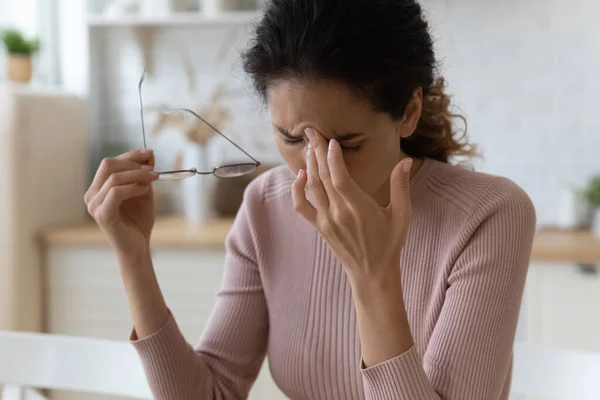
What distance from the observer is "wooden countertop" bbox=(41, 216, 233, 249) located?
91.7 inches

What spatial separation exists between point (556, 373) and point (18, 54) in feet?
7.31

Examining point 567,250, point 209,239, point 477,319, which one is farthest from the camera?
point 209,239

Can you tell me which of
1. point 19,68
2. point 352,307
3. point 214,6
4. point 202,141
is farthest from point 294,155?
point 19,68

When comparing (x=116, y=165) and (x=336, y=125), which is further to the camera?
(x=116, y=165)

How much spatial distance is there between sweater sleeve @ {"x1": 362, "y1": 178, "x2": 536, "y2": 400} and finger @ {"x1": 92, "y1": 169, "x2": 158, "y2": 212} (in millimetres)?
433

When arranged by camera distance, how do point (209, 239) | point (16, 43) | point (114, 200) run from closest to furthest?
point (114, 200) → point (209, 239) → point (16, 43)

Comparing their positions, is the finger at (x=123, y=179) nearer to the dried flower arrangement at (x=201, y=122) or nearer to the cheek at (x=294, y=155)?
the cheek at (x=294, y=155)

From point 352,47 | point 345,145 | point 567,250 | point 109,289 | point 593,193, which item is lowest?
point 109,289

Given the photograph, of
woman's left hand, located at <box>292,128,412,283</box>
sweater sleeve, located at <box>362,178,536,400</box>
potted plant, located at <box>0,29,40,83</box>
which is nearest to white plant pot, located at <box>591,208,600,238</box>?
sweater sleeve, located at <box>362,178,536,400</box>

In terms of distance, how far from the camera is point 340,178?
91cm

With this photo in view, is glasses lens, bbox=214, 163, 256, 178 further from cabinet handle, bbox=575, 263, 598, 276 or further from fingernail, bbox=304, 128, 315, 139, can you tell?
cabinet handle, bbox=575, 263, 598, 276

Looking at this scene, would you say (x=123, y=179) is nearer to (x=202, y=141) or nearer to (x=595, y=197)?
(x=202, y=141)

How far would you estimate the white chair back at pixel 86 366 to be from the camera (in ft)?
4.10

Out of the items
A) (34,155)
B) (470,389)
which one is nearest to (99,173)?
(470,389)
